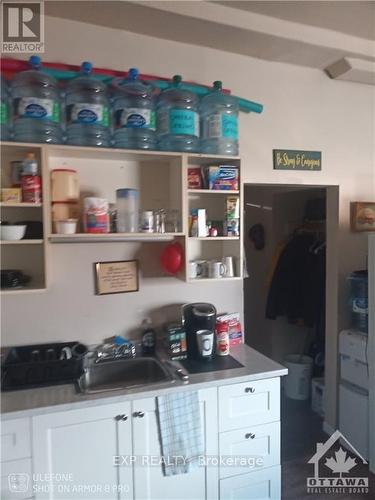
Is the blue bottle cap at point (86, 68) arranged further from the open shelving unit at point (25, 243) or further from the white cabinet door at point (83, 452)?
the white cabinet door at point (83, 452)

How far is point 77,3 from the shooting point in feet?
5.32

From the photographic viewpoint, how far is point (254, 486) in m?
1.74

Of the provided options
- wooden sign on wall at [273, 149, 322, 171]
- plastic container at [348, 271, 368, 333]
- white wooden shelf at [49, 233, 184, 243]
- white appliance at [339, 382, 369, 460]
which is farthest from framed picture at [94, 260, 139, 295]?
white appliance at [339, 382, 369, 460]

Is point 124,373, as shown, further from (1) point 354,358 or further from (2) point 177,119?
(1) point 354,358

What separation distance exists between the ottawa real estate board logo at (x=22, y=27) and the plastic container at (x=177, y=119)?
2.02 ft

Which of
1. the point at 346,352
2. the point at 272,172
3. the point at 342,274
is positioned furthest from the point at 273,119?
the point at 346,352

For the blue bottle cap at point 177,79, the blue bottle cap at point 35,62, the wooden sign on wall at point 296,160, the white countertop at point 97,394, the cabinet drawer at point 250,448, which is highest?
the blue bottle cap at point 177,79

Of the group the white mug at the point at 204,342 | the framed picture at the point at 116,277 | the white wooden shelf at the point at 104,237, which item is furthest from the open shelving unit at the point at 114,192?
the white mug at the point at 204,342

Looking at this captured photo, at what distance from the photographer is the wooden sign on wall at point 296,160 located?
216cm

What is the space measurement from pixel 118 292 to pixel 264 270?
190 cm

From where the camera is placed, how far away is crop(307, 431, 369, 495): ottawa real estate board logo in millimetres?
2090

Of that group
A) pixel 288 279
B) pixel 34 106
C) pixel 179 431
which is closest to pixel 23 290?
pixel 34 106

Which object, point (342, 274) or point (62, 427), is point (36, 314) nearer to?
point (62, 427)

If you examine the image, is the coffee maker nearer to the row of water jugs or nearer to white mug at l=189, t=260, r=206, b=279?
white mug at l=189, t=260, r=206, b=279
